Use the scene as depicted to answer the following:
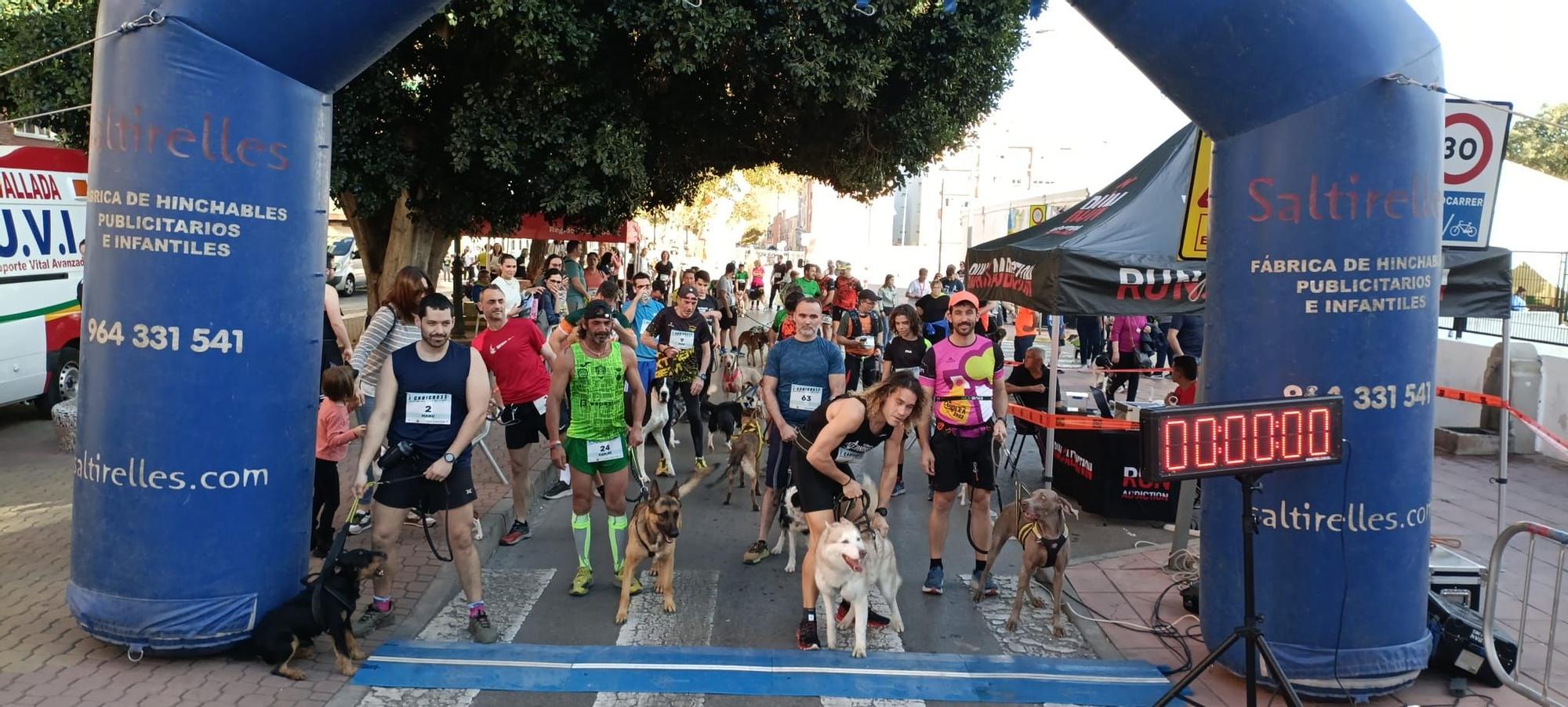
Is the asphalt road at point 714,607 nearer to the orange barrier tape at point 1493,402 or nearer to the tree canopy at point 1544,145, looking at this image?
the orange barrier tape at point 1493,402

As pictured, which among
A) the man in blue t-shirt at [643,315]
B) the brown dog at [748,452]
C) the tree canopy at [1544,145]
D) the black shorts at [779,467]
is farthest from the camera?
the tree canopy at [1544,145]

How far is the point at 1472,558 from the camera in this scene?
27.4 ft

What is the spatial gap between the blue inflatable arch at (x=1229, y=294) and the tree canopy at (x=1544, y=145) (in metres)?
46.4

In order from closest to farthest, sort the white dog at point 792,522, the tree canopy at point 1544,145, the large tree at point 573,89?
the white dog at point 792,522
the large tree at point 573,89
the tree canopy at point 1544,145

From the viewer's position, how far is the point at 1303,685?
5344mm

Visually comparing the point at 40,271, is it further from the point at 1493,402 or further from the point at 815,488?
the point at 1493,402

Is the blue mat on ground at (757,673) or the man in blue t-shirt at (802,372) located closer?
the blue mat on ground at (757,673)

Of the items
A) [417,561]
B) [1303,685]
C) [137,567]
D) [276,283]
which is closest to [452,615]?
[417,561]

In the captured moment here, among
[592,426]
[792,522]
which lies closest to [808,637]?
[792,522]

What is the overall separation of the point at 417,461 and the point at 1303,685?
15.9 feet

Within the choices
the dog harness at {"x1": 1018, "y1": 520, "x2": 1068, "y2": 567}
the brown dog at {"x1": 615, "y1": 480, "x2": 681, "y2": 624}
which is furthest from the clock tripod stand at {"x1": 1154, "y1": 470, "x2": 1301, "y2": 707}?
the brown dog at {"x1": 615, "y1": 480, "x2": 681, "y2": 624}

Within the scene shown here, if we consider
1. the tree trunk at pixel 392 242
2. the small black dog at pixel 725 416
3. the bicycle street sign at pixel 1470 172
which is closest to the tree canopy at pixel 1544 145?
the bicycle street sign at pixel 1470 172

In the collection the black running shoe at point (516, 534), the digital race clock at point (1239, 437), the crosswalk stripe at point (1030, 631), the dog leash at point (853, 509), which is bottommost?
the crosswalk stripe at point (1030, 631)

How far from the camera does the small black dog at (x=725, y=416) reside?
10.8 metres
